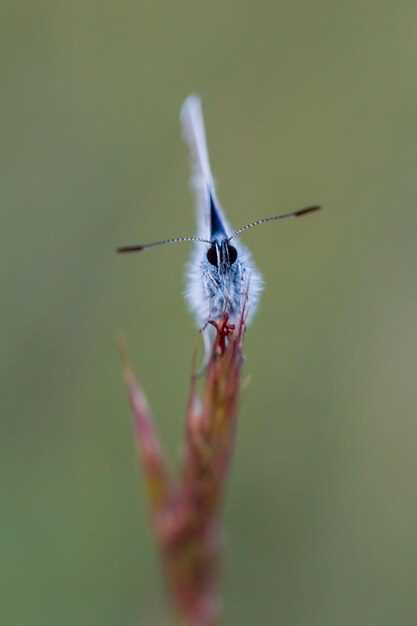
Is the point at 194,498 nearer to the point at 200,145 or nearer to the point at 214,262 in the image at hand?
the point at 214,262

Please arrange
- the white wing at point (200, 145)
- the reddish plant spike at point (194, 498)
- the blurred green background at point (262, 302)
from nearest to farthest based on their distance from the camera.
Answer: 1. the reddish plant spike at point (194, 498)
2. the white wing at point (200, 145)
3. the blurred green background at point (262, 302)

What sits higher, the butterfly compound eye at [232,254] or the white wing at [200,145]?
the white wing at [200,145]

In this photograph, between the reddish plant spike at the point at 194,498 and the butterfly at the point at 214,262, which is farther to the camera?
the butterfly at the point at 214,262

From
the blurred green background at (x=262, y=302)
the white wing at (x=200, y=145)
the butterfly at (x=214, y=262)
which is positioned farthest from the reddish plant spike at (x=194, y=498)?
the blurred green background at (x=262, y=302)

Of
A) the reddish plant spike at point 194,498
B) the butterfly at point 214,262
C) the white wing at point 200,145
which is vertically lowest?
the reddish plant spike at point 194,498

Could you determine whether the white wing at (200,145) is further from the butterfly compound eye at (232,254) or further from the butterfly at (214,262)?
the butterfly compound eye at (232,254)

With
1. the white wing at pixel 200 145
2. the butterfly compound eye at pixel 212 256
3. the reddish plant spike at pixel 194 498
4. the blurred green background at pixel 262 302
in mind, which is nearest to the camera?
the reddish plant spike at pixel 194 498

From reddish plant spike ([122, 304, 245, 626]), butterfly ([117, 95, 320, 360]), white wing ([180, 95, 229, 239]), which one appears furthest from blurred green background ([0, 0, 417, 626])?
reddish plant spike ([122, 304, 245, 626])

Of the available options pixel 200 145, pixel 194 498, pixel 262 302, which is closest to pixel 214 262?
pixel 200 145
